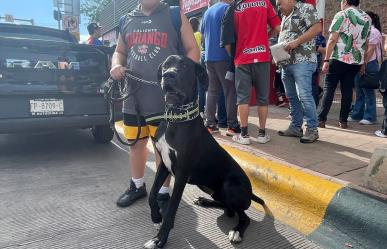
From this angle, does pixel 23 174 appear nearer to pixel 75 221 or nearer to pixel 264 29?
pixel 75 221

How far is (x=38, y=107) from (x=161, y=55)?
6.58 ft

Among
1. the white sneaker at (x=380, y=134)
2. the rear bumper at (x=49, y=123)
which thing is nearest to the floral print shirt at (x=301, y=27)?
the white sneaker at (x=380, y=134)

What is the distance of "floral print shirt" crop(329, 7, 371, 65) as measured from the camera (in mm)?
4395

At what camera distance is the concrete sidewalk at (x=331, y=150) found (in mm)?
3102

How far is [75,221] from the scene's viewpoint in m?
2.64

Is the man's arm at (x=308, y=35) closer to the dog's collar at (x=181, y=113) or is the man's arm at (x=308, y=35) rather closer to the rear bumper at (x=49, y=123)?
the dog's collar at (x=181, y=113)

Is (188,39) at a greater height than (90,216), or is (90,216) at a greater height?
(188,39)

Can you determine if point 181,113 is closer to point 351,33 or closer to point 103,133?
point 103,133

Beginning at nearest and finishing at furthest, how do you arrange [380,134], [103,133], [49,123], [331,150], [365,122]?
[331,150]
[49,123]
[380,134]
[103,133]
[365,122]

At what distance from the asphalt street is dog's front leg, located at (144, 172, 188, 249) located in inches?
3.7

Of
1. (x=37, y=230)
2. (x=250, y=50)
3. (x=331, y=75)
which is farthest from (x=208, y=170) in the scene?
(x=331, y=75)

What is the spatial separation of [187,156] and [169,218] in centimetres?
44

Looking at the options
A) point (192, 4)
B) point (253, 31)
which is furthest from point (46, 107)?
point (192, 4)

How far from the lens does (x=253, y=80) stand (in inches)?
158
